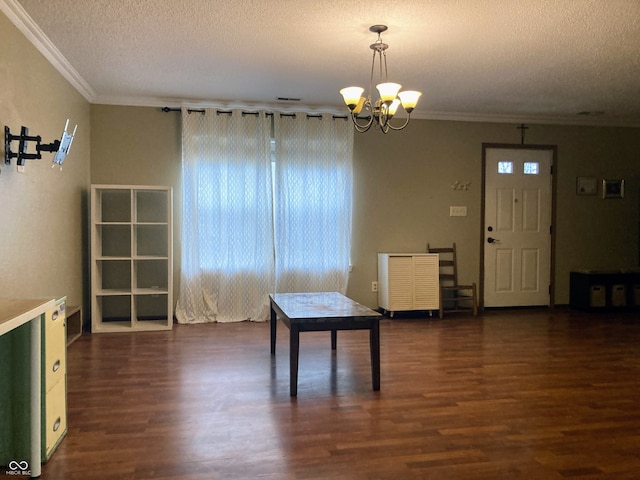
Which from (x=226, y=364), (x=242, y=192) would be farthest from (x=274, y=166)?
(x=226, y=364)

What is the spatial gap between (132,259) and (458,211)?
3.84 m

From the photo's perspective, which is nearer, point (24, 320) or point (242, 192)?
point (24, 320)

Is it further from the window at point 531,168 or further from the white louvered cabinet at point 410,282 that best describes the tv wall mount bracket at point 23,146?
the window at point 531,168

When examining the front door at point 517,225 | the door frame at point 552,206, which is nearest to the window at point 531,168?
the front door at point 517,225

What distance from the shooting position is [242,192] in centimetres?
545

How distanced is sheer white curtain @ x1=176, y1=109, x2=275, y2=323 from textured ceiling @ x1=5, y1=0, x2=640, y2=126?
0.37m

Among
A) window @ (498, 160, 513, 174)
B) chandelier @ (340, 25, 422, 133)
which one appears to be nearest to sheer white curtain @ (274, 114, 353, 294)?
chandelier @ (340, 25, 422, 133)

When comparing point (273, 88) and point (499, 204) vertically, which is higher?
point (273, 88)

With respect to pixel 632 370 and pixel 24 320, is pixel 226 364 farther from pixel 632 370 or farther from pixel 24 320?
pixel 632 370

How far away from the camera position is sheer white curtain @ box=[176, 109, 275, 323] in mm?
5332

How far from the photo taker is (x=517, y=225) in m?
6.26

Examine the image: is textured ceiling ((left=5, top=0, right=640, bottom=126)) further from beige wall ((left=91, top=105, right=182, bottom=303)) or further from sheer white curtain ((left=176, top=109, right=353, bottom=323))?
sheer white curtain ((left=176, top=109, right=353, bottom=323))

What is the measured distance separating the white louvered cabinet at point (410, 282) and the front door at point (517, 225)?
900mm

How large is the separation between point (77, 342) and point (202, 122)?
8.43 ft
